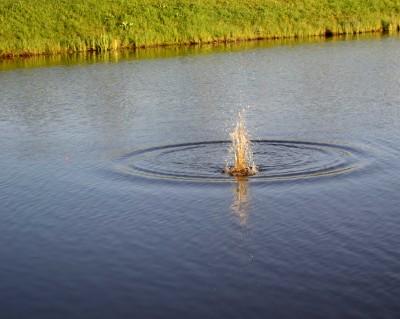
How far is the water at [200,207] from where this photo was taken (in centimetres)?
1301

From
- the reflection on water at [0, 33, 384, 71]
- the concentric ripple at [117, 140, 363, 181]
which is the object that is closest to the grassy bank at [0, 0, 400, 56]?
the reflection on water at [0, 33, 384, 71]

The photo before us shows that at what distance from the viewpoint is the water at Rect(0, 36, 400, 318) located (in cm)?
1301

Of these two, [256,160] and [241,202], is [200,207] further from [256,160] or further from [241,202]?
[256,160]

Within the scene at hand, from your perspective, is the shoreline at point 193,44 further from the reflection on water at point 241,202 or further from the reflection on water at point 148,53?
Answer: the reflection on water at point 241,202

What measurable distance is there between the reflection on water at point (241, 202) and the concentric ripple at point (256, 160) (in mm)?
473

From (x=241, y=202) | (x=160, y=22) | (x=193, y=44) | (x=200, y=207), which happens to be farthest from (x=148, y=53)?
(x=200, y=207)

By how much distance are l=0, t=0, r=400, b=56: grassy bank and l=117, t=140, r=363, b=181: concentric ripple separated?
3636 centimetres

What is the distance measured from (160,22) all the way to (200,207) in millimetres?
48156

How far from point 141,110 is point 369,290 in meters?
20.6

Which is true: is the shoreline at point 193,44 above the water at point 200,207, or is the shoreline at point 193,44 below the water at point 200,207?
above

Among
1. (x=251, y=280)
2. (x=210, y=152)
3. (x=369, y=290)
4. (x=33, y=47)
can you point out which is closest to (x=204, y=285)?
(x=251, y=280)

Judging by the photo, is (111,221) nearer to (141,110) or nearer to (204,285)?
(204,285)

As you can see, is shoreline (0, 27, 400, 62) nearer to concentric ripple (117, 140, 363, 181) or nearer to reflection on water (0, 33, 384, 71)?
reflection on water (0, 33, 384, 71)

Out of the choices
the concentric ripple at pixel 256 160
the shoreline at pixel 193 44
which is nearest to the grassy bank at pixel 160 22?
the shoreline at pixel 193 44
